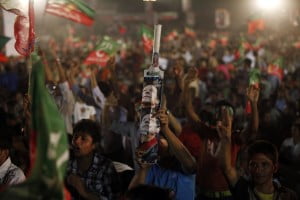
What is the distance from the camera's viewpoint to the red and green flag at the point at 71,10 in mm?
7598

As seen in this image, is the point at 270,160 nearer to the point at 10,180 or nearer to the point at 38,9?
the point at 10,180

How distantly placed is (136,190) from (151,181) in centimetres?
110

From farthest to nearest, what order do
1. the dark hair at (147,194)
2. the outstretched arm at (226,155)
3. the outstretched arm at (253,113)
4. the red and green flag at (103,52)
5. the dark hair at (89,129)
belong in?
the red and green flag at (103,52) < the outstretched arm at (253,113) < the dark hair at (89,129) < the outstretched arm at (226,155) < the dark hair at (147,194)

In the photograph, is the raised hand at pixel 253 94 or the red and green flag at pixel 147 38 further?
the red and green flag at pixel 147 38

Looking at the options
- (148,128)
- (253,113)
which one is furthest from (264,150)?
(253,113)

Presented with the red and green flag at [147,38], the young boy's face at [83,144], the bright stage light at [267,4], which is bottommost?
the young boy's face at [83,144]

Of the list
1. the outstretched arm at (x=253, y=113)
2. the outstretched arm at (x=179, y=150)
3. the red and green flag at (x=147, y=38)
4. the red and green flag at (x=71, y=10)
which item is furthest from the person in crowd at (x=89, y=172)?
the red and green flag at (x=147, y=38)

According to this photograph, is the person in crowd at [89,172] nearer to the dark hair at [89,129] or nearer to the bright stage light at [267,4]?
the dark hair at [89,129]

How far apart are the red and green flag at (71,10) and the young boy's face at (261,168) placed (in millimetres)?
4282

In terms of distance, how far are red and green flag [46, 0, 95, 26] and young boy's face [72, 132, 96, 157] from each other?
3.47 meters

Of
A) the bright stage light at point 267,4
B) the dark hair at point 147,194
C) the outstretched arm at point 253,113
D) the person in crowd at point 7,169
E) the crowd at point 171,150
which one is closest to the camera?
the dark hair at point 147,194

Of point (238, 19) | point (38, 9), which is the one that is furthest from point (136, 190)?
point (238, 19)

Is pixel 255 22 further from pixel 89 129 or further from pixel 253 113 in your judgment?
pixel 89 129

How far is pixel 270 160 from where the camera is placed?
412 centimetres
